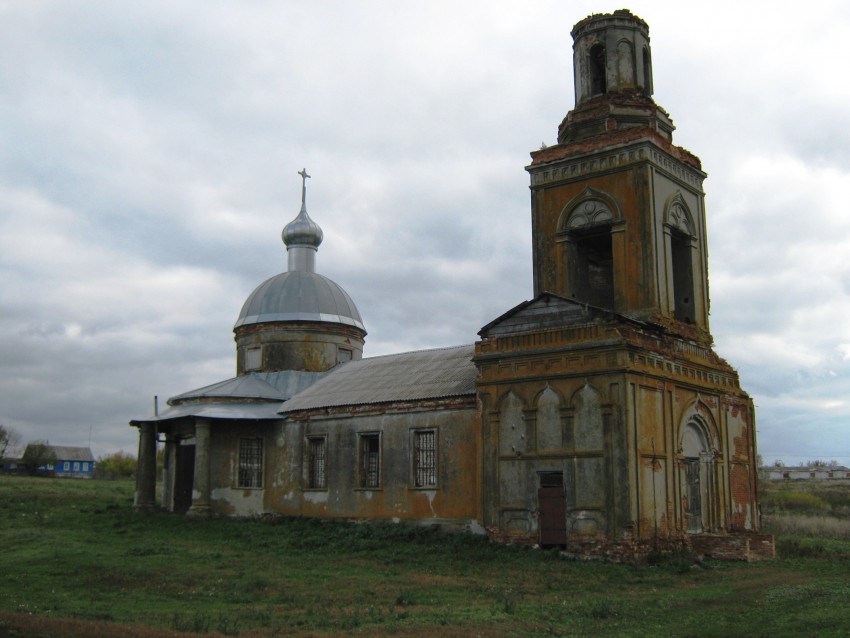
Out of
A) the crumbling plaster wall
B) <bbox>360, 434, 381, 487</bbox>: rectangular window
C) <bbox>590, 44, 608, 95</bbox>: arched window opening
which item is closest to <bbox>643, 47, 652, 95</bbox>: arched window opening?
<bbox>590, 44, 608, 95</bbox>: arched window opening

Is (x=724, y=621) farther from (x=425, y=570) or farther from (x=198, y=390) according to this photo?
(x=198, y=390)

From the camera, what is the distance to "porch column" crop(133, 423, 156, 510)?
30.2 metres

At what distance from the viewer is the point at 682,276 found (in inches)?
968

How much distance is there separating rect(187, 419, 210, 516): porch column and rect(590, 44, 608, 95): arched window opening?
52.6 feet

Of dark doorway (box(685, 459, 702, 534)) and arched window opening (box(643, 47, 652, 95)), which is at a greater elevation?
arched window opening (box(643, 47, 652, 95))

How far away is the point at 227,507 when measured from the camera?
28703 millimetres

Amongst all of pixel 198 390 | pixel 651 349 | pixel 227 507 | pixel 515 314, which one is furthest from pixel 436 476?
pixel 198 390

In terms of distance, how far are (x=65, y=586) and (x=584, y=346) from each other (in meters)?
11.8

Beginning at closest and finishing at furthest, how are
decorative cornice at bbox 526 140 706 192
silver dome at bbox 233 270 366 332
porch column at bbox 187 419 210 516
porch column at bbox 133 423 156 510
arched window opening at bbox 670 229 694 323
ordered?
decorative cornice at bbox 526 140 706 192 < arched window opening at bbox 670 229 694 323 < porch column at bbox 187 419 210 516 < porch column at bbox 133 423 156 510 < silver dome at bbox 233 270 366 332

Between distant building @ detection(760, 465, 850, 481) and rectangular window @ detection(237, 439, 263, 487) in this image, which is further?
distant building @ detection(760, 465, 850, 481)

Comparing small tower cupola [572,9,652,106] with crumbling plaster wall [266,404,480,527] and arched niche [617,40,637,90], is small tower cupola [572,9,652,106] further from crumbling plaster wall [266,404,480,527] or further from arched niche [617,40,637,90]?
crumbling plaster wall [266,404,480,527]

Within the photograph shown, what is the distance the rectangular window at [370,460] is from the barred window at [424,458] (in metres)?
1.57

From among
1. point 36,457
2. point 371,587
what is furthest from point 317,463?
point 36,457

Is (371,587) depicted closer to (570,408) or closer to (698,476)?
(570,408)
